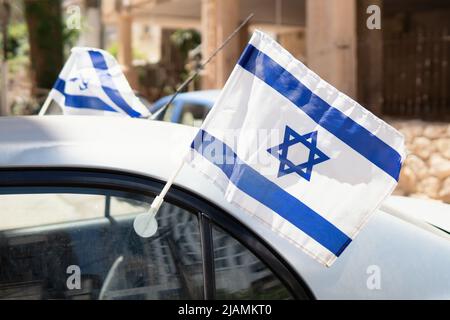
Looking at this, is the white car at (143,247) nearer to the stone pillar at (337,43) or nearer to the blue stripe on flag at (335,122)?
the blue stripe on flag at (335,122)

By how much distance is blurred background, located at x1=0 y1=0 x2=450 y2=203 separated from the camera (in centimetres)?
690

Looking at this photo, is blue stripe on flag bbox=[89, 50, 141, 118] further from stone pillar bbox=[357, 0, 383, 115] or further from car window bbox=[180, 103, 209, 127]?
stone pillar bbox=[357, 0, 383, 115]

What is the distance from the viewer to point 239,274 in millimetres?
1820

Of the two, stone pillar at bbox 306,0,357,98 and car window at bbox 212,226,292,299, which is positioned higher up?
stone pillar at bbox 306,0,357,98

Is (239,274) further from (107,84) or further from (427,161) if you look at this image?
(427,161)

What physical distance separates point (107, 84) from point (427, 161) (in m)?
4.43

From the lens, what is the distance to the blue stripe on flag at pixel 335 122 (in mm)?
1758

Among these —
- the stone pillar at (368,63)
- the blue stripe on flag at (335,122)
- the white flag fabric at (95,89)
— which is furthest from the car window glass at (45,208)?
the stone pillar at (368,63)

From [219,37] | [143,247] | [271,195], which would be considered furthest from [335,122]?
[219,37]

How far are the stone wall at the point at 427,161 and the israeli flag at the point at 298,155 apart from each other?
16.9 feet

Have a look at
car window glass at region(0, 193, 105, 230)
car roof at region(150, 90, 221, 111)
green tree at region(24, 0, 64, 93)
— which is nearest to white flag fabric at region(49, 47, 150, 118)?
car window glass at region(0, 193, 105, 230)

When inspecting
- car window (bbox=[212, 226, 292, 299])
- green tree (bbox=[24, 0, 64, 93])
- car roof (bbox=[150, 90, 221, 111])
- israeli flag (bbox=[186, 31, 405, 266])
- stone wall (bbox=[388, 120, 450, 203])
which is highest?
green tree (bbox=[24, 0, 64, 93])

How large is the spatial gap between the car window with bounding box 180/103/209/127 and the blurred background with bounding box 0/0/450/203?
4.39 ft

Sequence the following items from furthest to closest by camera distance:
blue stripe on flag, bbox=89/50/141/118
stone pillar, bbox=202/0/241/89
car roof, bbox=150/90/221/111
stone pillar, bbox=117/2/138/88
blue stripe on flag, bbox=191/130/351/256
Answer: stone pillar, bbox=117/2/138/88 < stone pillar, bbox=202/0/241/89 < car roof, bbox=150/90/221/111 < blue stripe on flag, bbox=89/50/141/118 < blue stripe on flag, bbox=191/130/351/256
